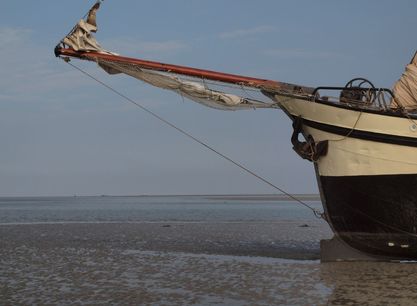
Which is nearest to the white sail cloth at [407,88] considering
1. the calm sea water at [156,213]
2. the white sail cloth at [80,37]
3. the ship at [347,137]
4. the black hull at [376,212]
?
the ship at [347,137]

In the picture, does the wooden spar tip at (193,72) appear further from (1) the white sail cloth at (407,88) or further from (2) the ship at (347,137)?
(1) the white sail cloth at (407,88)

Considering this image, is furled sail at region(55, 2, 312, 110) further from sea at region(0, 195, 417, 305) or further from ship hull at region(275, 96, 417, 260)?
sea at region(0, 195, 417, 305)

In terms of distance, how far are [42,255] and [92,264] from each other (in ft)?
8.97

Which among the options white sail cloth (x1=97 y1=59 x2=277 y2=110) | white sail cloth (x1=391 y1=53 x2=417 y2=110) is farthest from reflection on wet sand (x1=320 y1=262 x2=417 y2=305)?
white sail cloth (x1=97 y1=59 x2=277 y2=110)

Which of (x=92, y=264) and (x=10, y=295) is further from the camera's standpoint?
(x=92, y=264)

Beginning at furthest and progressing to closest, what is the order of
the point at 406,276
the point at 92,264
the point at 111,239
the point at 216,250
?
the point at 111,239
the point at 216,250
the point at 92,264
the point at 406,276

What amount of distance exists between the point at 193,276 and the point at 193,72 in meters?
4.57

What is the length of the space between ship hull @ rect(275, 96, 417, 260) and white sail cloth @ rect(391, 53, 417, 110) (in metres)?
1.68

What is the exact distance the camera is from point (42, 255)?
16.5 m

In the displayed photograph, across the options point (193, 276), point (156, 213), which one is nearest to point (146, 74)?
point (193, 276)

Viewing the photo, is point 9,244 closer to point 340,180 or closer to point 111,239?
point 111,239

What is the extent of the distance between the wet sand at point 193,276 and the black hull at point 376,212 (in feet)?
1.62

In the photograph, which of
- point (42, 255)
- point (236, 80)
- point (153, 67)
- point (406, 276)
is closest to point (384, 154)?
point (406, 276)

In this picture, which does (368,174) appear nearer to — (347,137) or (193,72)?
(347,137)
